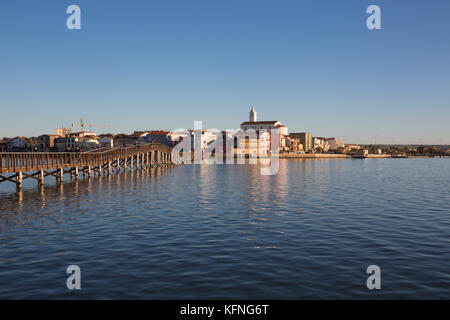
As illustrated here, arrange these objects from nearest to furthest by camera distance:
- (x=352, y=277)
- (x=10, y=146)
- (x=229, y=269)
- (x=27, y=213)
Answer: (x=352, y=277), (x=229, y=269), (x=27, y=213), (x=10, y=146)

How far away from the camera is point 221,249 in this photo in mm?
17406

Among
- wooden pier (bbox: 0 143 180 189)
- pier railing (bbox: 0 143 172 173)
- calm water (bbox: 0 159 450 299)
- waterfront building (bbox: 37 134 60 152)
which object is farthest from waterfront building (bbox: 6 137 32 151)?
calm water (bbox: 0 159 450 299)

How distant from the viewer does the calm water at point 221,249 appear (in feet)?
40.3

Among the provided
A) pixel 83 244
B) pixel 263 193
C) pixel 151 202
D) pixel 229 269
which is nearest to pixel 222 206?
pixel 151 202

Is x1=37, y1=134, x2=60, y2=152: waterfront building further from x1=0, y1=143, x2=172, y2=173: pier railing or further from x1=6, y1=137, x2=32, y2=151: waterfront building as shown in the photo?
x1=0, y1=143, x2=172, y2=173: pier railing

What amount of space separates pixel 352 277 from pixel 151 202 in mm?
23290

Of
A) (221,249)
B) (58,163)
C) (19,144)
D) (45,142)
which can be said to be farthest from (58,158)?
(19,144)

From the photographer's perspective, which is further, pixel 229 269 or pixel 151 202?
pixel 151 202

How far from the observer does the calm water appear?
12.3 metres

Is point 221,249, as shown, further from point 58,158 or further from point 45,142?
point 45,142

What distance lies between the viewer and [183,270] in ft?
46.3

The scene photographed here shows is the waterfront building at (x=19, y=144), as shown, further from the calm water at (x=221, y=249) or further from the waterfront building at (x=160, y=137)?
the calm water at (x=221, y=249)
